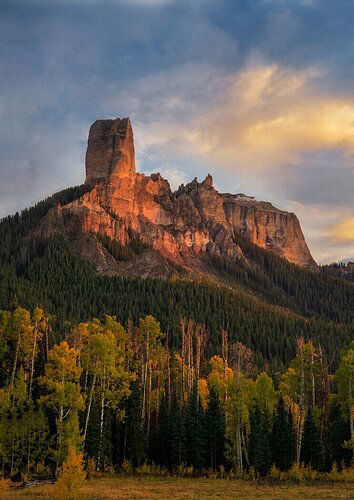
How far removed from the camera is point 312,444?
5284 cm

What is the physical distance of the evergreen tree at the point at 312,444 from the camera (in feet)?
171

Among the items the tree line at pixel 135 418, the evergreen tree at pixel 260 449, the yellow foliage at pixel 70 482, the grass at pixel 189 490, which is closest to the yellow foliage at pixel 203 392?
the tree line at pixel 135 418

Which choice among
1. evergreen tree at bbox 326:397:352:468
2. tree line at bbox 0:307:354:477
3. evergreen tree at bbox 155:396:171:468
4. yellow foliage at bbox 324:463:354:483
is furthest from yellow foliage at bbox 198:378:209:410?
yellow foliage at bbox 324:463:354:483

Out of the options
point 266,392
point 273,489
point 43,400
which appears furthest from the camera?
point 266,392

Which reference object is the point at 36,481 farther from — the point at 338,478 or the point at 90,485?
the point at 338,478

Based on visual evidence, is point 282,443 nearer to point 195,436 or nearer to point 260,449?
point 260,449

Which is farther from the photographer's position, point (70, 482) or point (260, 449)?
point (260, 449)

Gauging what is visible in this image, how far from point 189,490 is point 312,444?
17.1m

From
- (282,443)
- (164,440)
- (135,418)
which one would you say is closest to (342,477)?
(282,443)

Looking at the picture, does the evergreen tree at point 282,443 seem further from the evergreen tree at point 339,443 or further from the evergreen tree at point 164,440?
the evergreen tree at point 164,440

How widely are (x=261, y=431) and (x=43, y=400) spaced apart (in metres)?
22.9

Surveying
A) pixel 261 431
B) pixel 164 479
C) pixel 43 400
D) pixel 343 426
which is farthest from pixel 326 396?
pixel 43 400

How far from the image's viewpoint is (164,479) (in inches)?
1930

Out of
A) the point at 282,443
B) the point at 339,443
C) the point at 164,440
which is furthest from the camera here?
the point at 164,440
